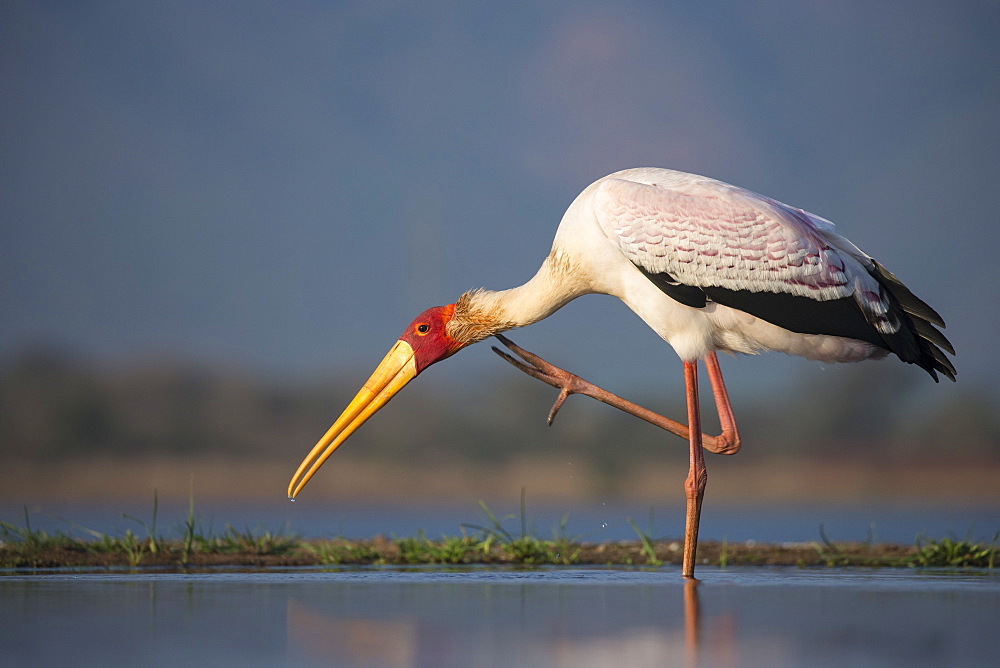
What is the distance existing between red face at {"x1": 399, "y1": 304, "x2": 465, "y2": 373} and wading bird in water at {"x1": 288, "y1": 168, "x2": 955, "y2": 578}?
1.47ft

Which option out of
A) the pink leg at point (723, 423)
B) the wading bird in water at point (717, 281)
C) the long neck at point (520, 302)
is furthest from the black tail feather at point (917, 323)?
the long neck at point (520, 302)

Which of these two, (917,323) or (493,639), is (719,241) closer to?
(917,323)

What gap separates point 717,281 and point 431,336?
6.42ft

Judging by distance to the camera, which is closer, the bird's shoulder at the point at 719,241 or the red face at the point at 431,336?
the bird's shoulder at the point at 719,241

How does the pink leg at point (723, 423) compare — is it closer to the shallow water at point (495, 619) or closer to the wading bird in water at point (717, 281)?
the wading bird in water at point (717, 281)

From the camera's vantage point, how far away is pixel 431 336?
7.38 metres

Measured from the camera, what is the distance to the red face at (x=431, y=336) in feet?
24.2

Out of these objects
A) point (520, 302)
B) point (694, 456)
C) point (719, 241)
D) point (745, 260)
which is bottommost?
point (694, 456)

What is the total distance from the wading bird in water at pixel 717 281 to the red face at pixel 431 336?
17.6 inches

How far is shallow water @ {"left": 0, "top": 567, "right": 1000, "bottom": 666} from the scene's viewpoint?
11.5 ft

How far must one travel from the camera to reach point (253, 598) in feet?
16.5

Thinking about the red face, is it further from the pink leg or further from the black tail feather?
the black tail feather

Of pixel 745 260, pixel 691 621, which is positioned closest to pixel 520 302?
pixel 745 260

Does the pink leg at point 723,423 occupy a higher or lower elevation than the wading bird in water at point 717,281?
lower
